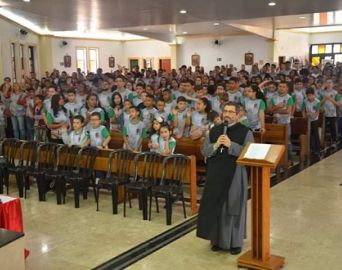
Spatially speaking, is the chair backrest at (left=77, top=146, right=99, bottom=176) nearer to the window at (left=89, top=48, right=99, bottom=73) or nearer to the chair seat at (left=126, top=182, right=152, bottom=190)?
the chair seat at (left=126, top=182, right=152, bottom=190)

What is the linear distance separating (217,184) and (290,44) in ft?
74.8

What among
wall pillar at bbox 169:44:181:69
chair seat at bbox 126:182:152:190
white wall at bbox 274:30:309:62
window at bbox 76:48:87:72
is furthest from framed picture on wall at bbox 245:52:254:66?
chair seat at bbox 126:182:152:190

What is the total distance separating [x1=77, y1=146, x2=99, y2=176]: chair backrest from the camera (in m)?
7.49

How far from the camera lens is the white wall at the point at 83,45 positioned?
23.8 m

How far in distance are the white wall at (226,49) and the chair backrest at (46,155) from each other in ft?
61.6

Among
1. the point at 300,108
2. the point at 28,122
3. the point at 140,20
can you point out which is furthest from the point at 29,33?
the point at 300,108

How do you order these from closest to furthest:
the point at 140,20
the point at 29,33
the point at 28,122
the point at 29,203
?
the point at 29,203, the point at 28,122, the point at 140,20, the point at 29,33

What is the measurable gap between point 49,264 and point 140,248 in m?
1.03

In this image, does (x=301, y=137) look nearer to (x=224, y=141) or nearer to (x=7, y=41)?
(x=224, y=141)

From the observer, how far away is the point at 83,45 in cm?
2591

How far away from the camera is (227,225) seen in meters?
5.19

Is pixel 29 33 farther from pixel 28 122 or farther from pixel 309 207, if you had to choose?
pixel 309 207

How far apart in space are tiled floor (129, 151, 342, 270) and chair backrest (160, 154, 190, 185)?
102 cm

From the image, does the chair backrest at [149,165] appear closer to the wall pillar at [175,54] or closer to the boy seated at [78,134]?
the boy seated at [78,134]
